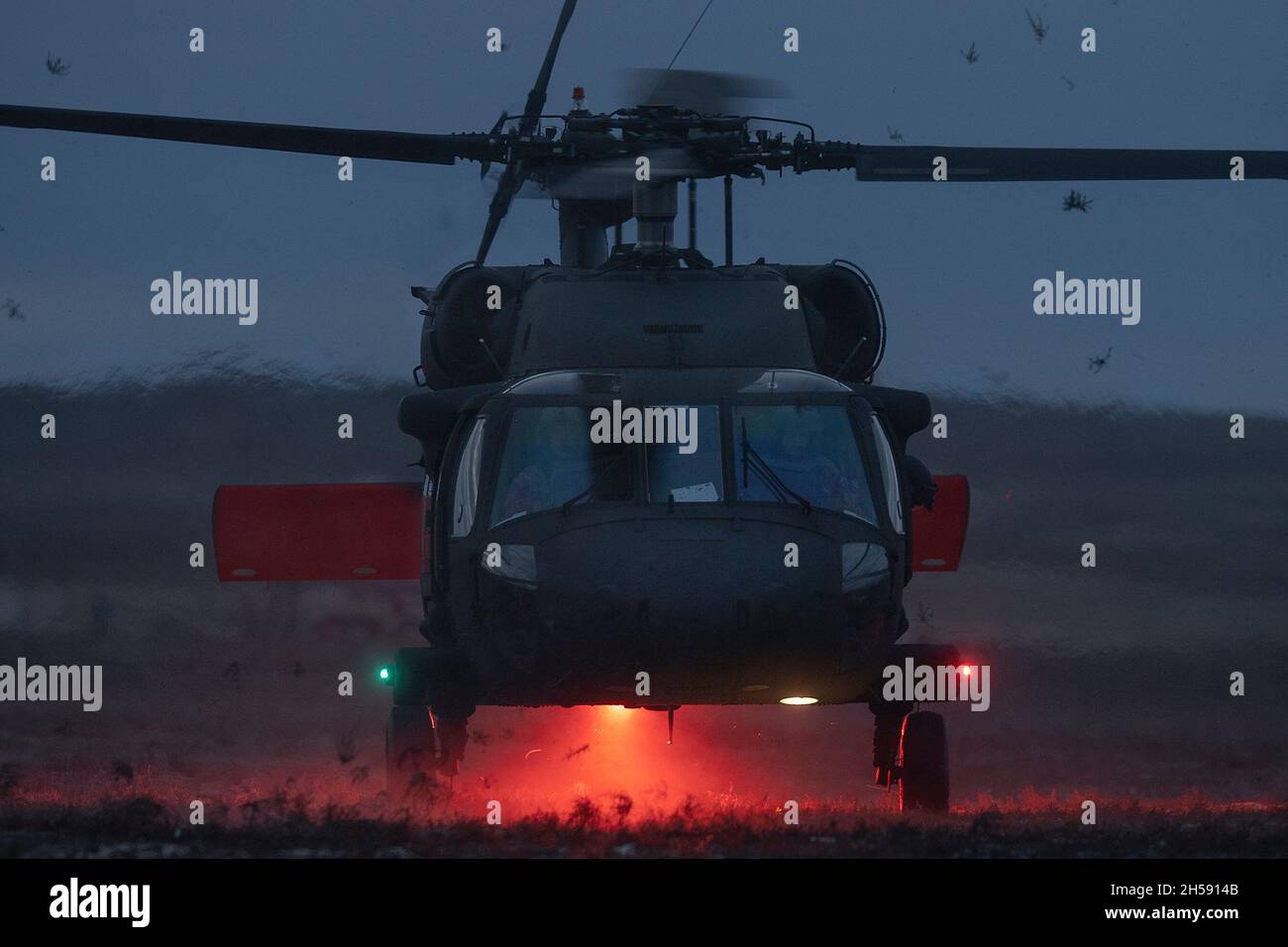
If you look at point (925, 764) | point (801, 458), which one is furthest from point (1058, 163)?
point (925, 764)

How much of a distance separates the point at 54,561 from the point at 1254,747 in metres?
9.26

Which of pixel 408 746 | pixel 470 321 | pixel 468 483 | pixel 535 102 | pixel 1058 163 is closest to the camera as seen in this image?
pixel 468 483

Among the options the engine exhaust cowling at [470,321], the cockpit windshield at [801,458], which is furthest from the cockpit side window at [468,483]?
the engine exhaust cowling at [470,321]

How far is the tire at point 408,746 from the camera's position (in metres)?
12.7

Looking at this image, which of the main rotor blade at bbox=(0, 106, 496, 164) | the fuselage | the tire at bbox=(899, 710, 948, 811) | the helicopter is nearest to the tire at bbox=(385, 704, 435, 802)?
the helicopter

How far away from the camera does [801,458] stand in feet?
38.0

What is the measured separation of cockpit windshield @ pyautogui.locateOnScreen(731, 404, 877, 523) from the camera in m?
11.4

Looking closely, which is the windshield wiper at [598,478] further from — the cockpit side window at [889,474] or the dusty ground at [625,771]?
the dusty ground at [625,771]

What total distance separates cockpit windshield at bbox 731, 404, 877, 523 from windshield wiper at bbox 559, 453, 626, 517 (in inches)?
23.4

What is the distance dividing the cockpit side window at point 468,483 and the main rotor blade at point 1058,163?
3114 mm

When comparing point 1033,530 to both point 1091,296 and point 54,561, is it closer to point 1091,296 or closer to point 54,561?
point 1091,296

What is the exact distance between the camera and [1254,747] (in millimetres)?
17266

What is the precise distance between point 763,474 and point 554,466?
1056 mm

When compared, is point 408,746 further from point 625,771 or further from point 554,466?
point 625,771
